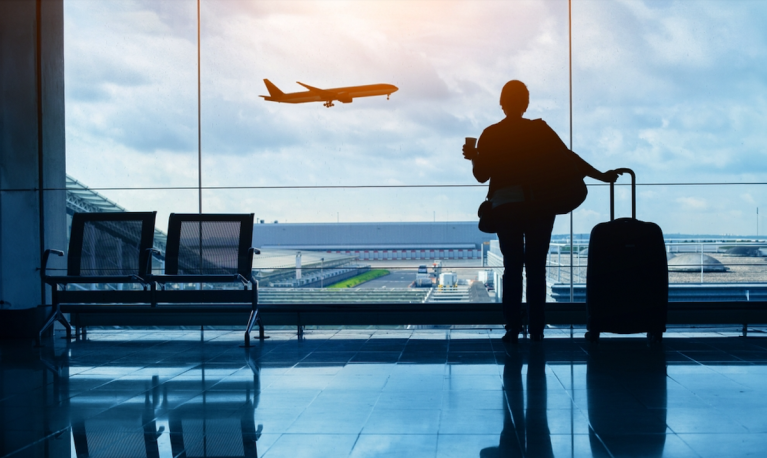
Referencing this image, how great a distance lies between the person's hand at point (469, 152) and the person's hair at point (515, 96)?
296mm

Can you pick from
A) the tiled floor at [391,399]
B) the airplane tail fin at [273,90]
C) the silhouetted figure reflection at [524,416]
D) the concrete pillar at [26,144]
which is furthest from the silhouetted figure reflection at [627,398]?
the airplane tail fin at [273,90]

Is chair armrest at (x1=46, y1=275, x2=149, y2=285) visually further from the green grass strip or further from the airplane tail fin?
the airplane tail fin

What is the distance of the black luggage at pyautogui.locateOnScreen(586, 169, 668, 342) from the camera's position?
3209mm

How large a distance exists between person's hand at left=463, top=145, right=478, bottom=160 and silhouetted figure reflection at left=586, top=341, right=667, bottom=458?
3.70 feet

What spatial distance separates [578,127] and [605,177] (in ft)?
2.78

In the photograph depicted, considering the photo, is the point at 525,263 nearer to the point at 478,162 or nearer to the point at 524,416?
the point at 478,162

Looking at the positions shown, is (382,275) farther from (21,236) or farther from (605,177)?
(21,236)

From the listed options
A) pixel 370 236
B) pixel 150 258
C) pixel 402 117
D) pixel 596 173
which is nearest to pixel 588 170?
pixel 596 173

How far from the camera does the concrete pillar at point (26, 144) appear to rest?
400 cm

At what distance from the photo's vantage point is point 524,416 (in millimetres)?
1988

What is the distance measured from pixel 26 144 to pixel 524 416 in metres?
3.58

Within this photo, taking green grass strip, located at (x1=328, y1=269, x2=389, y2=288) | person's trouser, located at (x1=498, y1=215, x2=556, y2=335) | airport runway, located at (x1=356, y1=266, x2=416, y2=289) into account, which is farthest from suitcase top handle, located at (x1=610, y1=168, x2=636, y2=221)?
green grass strip, located at (x1=328, y1=269, x2=389, y2=288)

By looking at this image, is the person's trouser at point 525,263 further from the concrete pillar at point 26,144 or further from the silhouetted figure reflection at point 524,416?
the concrete pillar at point 26,144

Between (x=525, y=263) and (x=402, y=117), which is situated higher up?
(x=402, y=117)
